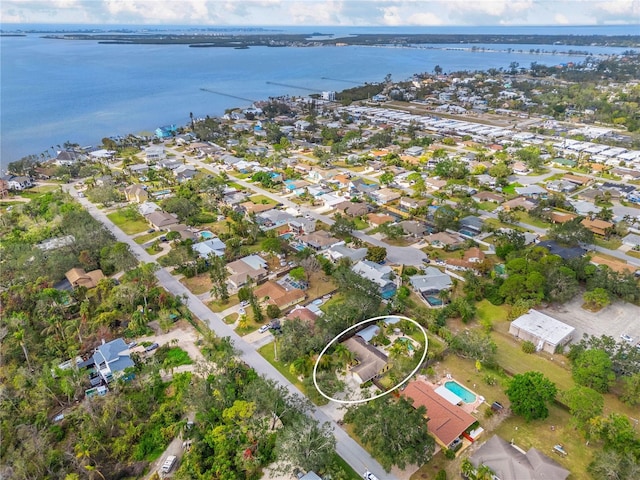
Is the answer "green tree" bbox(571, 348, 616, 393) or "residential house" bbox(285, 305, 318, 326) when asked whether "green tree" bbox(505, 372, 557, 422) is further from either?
"residential house" bbox(285, 305, 318, 326)

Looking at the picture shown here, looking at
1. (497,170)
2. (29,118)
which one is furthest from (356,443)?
(29,118)

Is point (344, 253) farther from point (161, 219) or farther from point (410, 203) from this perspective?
point (161, 219)

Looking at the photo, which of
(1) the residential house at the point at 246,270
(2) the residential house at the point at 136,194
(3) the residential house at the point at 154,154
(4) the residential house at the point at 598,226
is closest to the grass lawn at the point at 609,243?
(4) the residential house at the point at 598,226

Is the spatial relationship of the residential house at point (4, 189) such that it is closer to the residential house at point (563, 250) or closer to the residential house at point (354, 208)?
the residential house at point (354, 208)

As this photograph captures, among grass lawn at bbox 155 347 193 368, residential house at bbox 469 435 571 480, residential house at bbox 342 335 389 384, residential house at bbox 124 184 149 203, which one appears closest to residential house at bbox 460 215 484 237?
residential house at bbox 342 335 389 384

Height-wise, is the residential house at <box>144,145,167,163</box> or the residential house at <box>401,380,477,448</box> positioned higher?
the residential house at <box>401,380,477,448</box>

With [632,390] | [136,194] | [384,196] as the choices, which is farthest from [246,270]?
[632,390]
